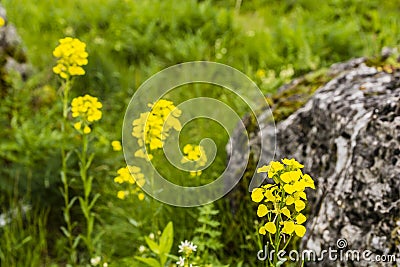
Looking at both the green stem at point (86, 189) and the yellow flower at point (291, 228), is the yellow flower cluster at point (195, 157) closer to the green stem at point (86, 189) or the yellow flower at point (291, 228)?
the green stem at point (86, 189)

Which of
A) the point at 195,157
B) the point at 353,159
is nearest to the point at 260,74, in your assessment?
the point at 195,157

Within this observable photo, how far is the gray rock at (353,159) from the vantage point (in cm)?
199

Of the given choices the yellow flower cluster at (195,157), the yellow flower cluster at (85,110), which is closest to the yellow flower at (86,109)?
the yellow flower cluster at (85,110)

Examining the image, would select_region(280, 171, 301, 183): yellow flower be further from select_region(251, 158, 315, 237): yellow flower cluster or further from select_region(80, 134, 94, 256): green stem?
select_region(80, 134, 94, 256): green stem

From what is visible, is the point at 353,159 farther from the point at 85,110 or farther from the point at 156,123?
the point at 85,110

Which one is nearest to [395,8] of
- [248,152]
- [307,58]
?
[307,58]

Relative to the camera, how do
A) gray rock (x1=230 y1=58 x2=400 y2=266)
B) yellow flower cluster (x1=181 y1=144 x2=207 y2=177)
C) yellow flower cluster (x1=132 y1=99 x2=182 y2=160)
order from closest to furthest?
gray rock (x1=230 y1=58 x2=400 y2=266)
yellow flower cluster (x1=132 y1=99 x2=182 y2=160)
yellow flower cluster (x1=181 y1=144 x2=207 y2=177)

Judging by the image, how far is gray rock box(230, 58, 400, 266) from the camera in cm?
199

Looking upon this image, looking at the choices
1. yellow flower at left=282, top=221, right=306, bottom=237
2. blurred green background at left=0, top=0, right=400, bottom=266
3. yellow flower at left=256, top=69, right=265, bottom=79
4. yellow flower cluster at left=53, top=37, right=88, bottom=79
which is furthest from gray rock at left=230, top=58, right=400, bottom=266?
yellow flower at left=256, top=69, right=265, bottom=79

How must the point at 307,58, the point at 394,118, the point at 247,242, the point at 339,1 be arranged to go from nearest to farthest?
the point at 394,118
the point at 247,242
the point at 307,58
the point at 339,1

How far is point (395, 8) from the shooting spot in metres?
5.75

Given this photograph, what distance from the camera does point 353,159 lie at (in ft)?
7.00

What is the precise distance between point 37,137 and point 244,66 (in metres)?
1.91

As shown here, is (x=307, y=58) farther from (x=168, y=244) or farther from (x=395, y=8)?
(x=168, y=244)
